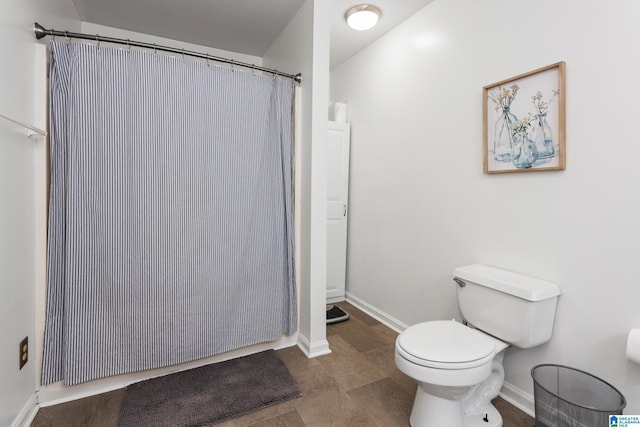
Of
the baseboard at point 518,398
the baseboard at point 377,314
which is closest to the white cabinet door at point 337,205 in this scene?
the baseboard at point 377,314

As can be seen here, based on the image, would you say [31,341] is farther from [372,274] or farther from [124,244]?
[372,274]

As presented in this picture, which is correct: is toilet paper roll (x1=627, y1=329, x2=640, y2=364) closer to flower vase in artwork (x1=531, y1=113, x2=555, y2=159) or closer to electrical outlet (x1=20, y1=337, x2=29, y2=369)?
flower vase in artwork (x1=531, y1=113, x2=555, y2=159)

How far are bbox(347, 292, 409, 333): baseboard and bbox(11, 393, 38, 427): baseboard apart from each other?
2.24m

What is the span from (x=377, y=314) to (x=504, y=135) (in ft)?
5.70

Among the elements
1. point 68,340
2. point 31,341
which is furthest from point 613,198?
point 31,341

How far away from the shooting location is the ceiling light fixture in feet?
7.27

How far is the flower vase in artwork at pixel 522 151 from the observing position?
1608 mm

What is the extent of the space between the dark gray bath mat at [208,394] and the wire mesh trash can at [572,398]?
1.17m

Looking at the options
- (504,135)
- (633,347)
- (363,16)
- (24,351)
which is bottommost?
(24,351)

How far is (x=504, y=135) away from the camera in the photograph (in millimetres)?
1738

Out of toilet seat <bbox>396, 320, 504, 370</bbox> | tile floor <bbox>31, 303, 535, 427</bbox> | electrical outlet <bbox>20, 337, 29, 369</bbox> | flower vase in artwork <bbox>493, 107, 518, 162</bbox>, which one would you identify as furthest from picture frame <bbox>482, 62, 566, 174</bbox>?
electrical outlet <bbox>20, 337, 29, 369</bbox>

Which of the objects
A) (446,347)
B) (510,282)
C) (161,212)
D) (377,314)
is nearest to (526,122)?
(510,282)

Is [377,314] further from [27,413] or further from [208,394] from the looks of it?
[27,413]

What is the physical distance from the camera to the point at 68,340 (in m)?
1.63
